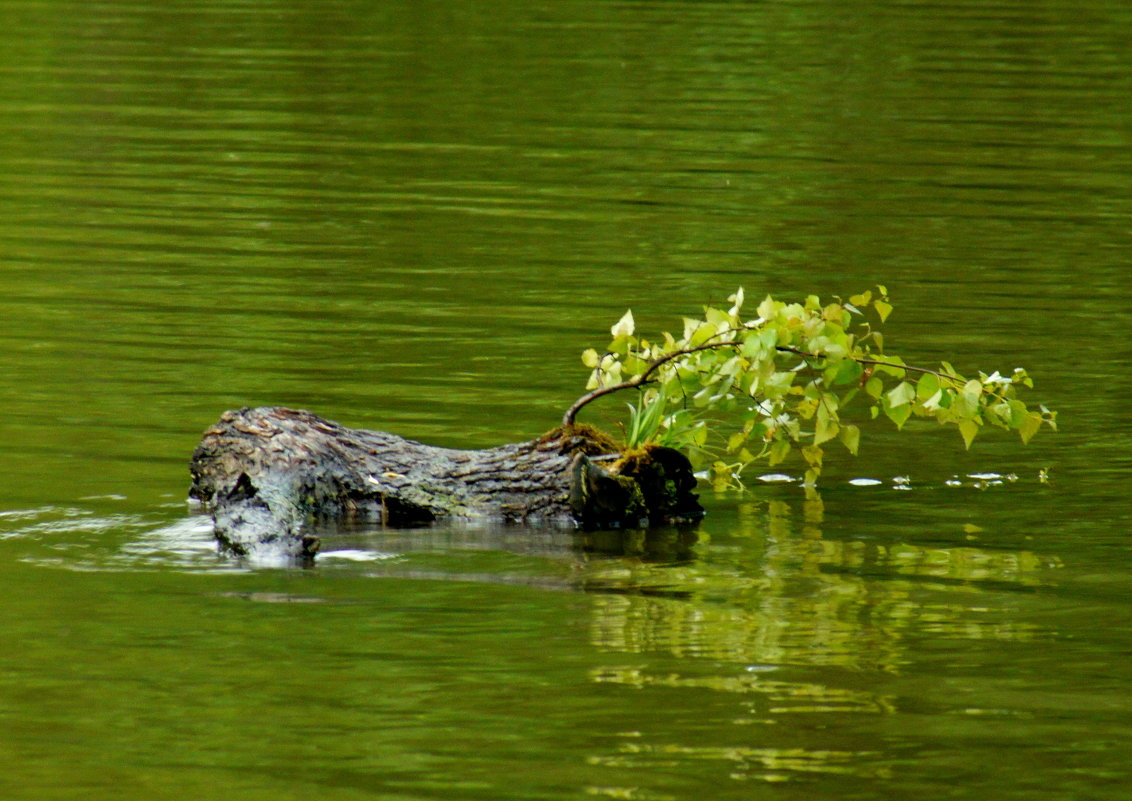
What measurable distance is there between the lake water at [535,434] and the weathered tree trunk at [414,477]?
0.19 m

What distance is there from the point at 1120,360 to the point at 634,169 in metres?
8.13

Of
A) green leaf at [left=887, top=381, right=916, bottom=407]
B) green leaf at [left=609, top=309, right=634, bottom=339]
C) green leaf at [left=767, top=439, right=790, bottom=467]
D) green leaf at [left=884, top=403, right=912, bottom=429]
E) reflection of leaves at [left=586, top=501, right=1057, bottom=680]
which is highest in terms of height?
green leaf at [left=609, top=309, right=634, bottom=339]

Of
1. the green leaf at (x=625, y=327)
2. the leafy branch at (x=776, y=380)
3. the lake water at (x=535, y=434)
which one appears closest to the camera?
the lake water at (x=535, y=434)

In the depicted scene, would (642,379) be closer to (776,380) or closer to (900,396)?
(776,380)

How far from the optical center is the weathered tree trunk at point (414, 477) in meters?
7.85

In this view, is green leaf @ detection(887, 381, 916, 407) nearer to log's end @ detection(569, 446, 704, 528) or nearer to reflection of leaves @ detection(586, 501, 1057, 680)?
reflection of leaves @ detection(586, 501, 1057, 680)

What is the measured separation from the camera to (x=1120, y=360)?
11836 millimetres

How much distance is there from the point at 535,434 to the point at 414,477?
1.56m

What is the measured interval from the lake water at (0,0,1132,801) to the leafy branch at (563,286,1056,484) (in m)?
0.43

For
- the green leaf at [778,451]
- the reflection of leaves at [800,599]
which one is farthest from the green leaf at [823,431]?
the reflection of leaves at [800,599]

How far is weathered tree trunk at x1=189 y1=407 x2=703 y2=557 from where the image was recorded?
309 inches

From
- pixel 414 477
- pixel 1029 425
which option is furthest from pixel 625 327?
pixel 1029 425

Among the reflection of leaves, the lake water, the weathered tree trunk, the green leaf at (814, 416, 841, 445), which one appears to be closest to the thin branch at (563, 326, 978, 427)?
the weathered tree trunk

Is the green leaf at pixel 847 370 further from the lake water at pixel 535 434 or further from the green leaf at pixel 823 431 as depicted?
the lake water at pixel 535 434
